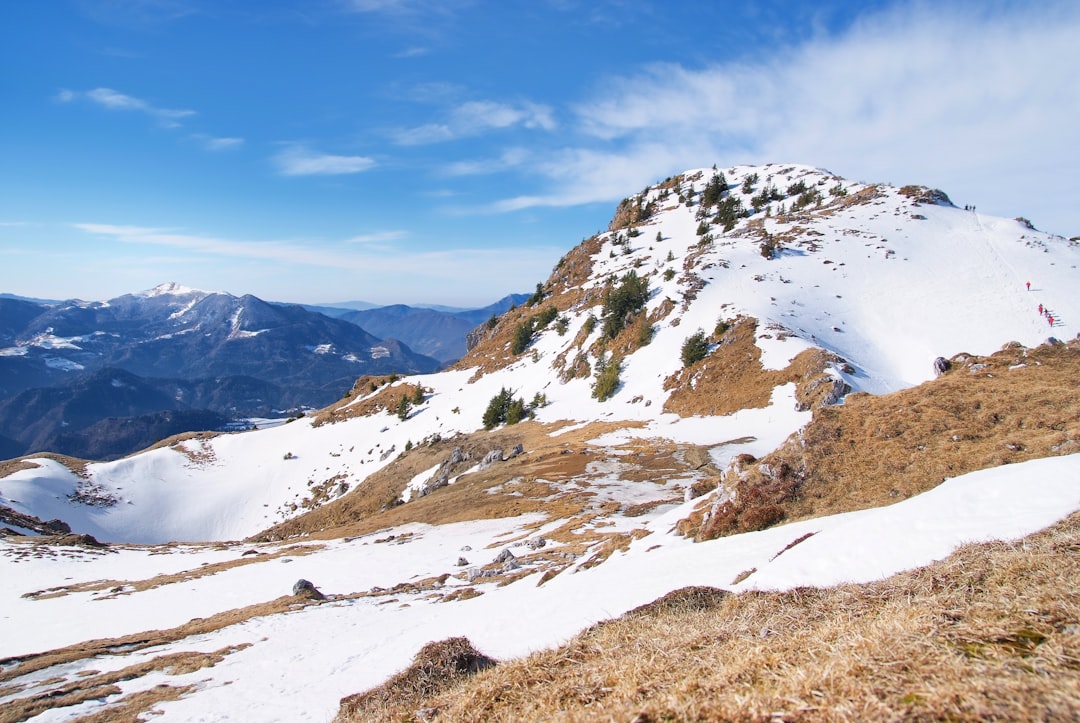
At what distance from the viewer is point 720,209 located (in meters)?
100

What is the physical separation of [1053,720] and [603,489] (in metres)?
27.2

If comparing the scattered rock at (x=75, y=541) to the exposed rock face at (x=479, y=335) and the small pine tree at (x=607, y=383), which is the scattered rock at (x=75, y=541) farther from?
the exposed rock face at (x=479, y=335)

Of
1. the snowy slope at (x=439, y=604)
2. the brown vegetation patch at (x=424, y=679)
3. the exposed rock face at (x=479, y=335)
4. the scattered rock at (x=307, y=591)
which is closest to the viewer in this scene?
the brown vegetation patch at (x=424, y=679)

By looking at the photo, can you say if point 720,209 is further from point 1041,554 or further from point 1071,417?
point 1041,554

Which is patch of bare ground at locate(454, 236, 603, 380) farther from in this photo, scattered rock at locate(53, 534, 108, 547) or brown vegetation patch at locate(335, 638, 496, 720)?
brown vegetation patch at locate(335, 638, 496, 720)

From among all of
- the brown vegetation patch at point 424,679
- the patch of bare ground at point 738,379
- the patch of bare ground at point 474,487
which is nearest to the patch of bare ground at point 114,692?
the brown vegetation patch at point 424,679

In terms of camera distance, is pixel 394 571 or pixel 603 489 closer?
pixel 394 571

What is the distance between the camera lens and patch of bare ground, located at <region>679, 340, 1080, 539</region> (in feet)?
41.3

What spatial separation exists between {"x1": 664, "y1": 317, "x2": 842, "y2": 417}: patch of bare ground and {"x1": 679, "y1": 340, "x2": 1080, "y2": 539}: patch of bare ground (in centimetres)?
1971

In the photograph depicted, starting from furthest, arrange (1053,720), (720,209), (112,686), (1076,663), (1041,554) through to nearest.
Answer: (720,209), (112,686), (1041,554), (1076,663), (1053,720)

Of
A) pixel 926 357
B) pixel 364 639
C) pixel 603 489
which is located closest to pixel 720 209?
pixel 926 357

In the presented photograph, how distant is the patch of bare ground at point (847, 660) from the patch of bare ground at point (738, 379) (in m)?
32.4

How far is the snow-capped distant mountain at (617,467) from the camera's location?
1067 centimetres

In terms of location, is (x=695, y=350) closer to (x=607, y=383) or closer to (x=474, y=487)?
(x=607, y=383)
